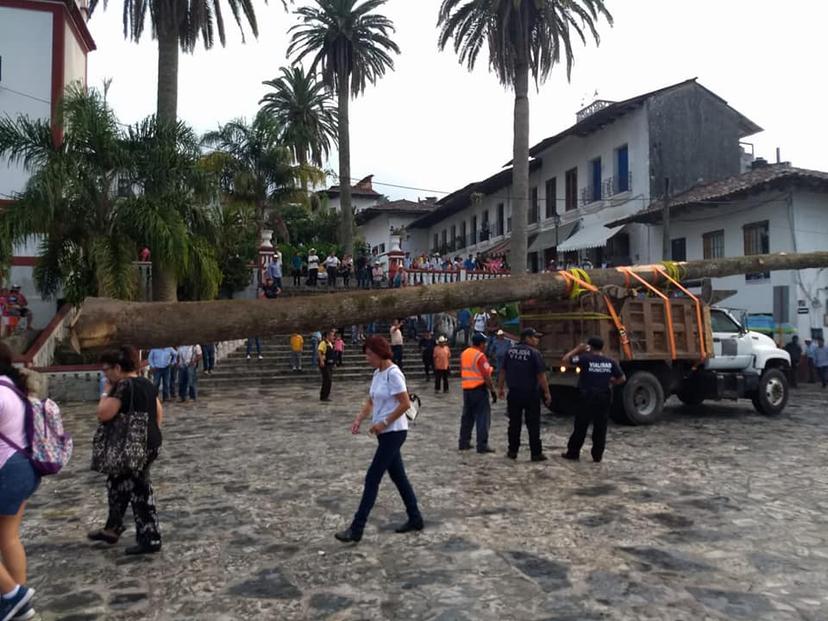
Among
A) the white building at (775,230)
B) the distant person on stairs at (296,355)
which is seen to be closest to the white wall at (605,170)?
the white building at (775,230)

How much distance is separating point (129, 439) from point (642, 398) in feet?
27.9

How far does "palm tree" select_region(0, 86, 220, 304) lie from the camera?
13102 millimetres

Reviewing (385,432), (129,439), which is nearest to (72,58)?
(129,439)

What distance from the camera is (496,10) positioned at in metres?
22.6

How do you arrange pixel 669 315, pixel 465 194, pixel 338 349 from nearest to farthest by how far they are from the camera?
pixel 669 315
pixel 338 349
pixel 465 194

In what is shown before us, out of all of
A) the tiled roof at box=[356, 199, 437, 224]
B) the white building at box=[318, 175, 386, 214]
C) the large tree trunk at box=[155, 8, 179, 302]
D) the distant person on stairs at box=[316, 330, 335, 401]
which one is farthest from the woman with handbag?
the white building at box=[318, 175, 386, 214]

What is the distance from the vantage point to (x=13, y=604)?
12.4 feet

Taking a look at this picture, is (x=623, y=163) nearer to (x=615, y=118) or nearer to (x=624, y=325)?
(x=615, y=118)

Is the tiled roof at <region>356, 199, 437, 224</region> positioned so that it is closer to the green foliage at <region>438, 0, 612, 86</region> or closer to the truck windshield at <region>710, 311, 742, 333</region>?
the green foliage at <region>438, 0, 612, 86</region>

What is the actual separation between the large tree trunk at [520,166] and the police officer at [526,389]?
1412 cm

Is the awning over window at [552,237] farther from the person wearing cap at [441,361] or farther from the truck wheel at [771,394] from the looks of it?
the truck wheel at [771,394]

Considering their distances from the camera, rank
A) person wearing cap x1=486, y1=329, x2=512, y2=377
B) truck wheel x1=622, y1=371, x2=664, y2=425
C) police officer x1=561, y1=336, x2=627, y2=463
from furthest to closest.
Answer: person wearing cap x1=486, y1=329, x2=512, y2=377 < truck wheel x1=622, y1=371, x2=664, y2=425 < police officer x1=561, y1=336, x2=627, y2=463

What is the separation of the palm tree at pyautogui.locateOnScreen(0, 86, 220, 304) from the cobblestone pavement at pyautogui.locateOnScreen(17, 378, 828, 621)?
4974 mm

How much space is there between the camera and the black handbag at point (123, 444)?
16.2 ft
